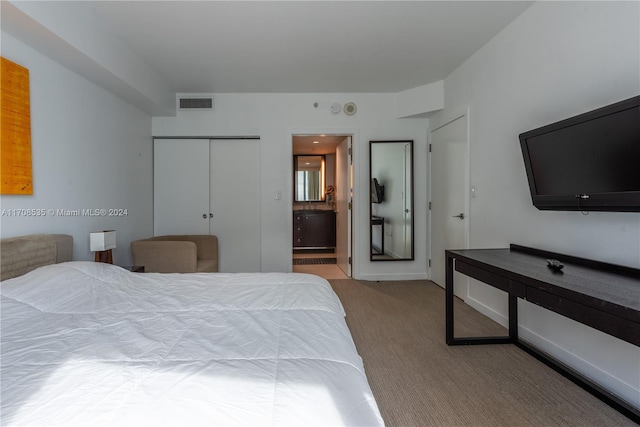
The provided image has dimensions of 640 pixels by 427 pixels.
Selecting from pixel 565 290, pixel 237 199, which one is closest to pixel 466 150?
pixel 565 290

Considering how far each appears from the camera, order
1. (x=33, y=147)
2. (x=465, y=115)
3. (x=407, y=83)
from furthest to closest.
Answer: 1. (x=407, y=83)
2. (x=465, y=115)
3. (x=33, y=147)

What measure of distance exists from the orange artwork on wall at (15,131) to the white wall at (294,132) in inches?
79.4

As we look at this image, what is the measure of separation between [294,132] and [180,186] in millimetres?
1702

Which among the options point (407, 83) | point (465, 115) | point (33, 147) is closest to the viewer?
point (33, 147)

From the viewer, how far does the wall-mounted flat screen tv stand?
1450 millimetres

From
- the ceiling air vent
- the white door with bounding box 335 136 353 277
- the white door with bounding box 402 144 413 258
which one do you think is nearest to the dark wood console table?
the white door with bounding box 402 144 413 258

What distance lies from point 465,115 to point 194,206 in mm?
3496

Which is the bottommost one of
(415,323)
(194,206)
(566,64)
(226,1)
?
(415,323)

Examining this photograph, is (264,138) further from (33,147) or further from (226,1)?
(33,147)

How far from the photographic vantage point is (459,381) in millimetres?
1854

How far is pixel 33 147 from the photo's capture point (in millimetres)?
2201

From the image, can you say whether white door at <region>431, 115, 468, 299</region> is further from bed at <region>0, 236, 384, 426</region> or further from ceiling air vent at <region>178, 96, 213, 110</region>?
ceiling air vent at <region>178, 96, 213, 110</region>

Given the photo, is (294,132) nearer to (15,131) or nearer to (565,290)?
(15,131)

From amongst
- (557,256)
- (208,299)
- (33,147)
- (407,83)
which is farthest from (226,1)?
(557,256)
